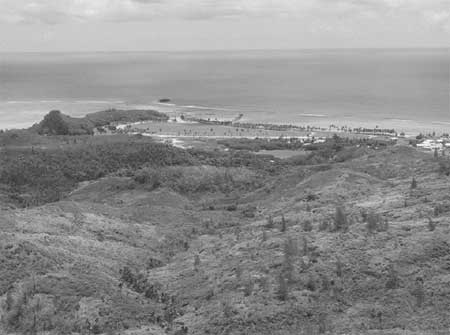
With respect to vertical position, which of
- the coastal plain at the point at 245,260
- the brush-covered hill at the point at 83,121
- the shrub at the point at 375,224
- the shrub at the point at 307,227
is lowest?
the coastal plain at the point at 245,260

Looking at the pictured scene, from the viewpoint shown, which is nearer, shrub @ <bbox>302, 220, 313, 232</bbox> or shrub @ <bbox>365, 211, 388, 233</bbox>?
shrub @ <bbox>365, 211, 388, 233</bbox>

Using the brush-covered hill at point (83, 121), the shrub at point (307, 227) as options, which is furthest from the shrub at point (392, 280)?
the brush-covered hill at point (83, 121)

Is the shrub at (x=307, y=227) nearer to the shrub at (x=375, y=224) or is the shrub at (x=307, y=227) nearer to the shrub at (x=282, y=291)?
the shrub at (x=375, y=224)

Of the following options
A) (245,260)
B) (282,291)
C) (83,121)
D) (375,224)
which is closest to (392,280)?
(282,291)

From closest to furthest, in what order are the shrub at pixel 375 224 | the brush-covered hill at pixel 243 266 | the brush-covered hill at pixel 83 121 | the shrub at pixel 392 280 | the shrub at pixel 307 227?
the brush-covered hill at pixel 243 266 → the shrub at pixel 392 280 → the shrub at pixel 375 224 → the shrub at pixel 307 227 → the brush-covered hill at pixel 83 121

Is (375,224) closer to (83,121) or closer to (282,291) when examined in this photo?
(282,291)

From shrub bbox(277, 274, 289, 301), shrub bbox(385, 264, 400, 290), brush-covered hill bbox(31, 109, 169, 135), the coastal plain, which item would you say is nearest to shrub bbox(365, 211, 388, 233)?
the coastal plain

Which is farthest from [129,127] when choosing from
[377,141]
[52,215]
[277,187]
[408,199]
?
[408,199]

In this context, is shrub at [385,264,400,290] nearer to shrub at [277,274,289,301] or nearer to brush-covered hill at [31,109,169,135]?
shrub at [277,274,289,301]
